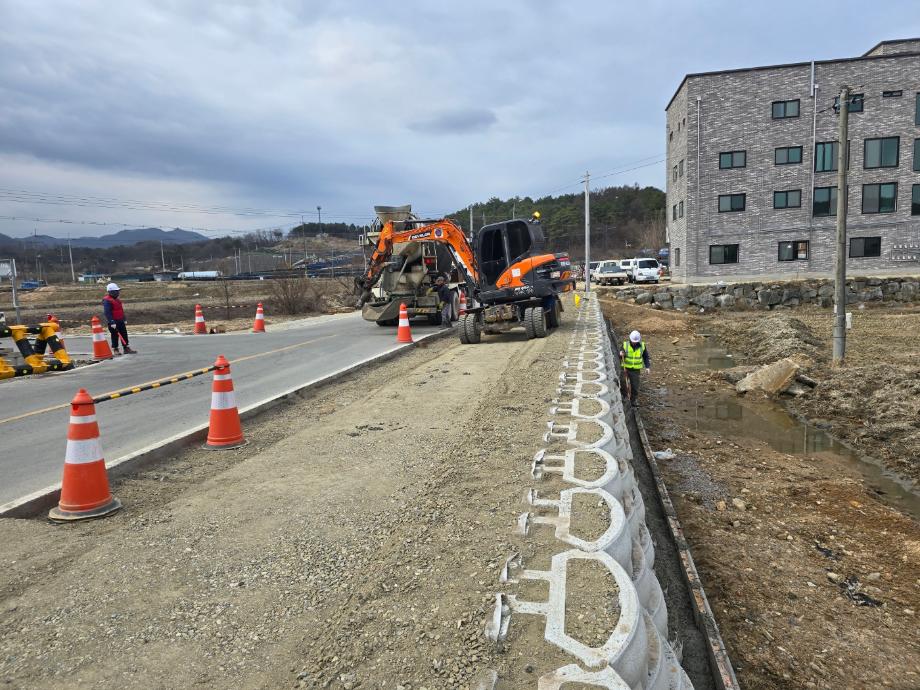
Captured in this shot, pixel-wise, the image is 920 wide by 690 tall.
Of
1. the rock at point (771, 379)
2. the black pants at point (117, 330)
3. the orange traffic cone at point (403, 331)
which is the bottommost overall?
the rock at point (771, 379)

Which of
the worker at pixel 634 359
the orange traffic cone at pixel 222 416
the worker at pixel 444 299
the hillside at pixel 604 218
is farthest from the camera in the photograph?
the hillside at pixel 604 218

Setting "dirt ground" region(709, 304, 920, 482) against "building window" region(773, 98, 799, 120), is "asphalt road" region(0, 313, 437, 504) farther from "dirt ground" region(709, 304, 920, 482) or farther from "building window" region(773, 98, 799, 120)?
"building window" region(773, 98, 799, 120)

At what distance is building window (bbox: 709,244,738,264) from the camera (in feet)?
129

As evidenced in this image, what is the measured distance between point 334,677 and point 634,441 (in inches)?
284

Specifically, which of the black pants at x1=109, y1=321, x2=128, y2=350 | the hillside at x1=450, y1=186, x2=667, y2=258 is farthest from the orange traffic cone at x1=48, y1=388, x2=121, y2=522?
the hillside at x1=450, y1=186, x2=667, y2=258

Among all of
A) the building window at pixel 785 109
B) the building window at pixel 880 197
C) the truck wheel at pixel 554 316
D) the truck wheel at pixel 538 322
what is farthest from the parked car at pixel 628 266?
the truck wheel at pixel 538 322

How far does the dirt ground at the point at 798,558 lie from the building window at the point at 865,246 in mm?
33526

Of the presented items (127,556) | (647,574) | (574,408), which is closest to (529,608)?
(647,574)

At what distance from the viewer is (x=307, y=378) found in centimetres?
1030

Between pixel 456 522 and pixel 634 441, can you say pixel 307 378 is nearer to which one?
pixel 634 441

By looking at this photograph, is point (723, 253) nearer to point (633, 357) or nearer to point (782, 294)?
point (782, 294)

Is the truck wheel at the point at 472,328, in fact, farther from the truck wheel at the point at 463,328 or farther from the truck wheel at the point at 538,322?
the truck wheel at the point at 538,322

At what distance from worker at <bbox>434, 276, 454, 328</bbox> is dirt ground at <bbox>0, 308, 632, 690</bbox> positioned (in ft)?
41.4

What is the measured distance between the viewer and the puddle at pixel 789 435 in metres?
7.29
